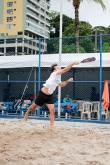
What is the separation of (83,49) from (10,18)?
343 ft

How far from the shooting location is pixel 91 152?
7828 millimetres

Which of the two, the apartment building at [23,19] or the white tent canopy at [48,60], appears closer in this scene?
the white tent canopy at [48,60]

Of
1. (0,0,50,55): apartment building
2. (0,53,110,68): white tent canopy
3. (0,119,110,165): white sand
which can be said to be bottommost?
(0,119,110,165): white sand

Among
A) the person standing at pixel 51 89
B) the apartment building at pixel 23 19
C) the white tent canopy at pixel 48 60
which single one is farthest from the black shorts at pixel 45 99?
the apartment building at pixel 23 19

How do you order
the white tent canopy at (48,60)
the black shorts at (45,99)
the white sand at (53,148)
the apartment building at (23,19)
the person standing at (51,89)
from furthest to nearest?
the apartment building at (23,19) < the white tent canopy at (48,60) < the black shorts at (45,99) < the person standing at (51,89) < the white sand at (53,148)

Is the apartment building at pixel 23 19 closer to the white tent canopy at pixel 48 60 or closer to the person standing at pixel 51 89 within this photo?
the white tent canopy at pixel 48 60

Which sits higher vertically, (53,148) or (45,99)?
(45,99)

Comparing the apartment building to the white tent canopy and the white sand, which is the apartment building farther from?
the white sand

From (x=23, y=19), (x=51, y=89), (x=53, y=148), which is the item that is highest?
(x=23, y=19)

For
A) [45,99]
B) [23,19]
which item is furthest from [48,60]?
[23,19]

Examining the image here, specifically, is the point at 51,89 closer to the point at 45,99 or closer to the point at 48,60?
the point at 45,99

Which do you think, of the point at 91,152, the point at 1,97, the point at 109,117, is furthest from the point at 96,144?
the point at 1,97

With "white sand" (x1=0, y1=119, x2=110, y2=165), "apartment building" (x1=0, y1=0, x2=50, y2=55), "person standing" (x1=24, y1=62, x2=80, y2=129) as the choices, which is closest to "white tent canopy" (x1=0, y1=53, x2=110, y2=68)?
"person standing" (x1=24, y1=62, x2=80, y2=129)

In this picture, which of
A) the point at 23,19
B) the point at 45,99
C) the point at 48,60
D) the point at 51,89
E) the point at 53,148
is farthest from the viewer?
the point at 23,19
